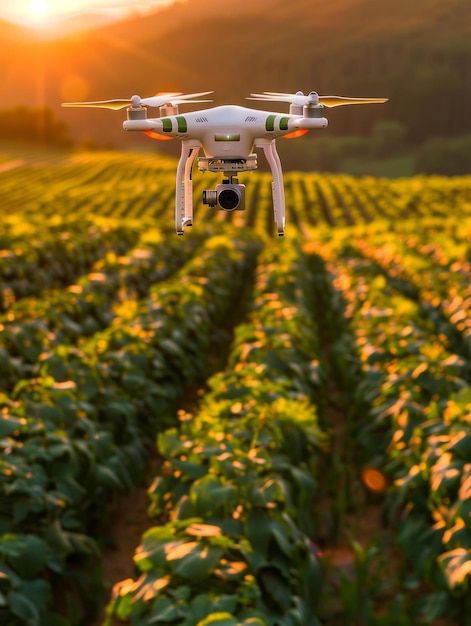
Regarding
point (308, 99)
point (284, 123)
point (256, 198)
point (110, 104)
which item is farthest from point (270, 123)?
point (256, 198)

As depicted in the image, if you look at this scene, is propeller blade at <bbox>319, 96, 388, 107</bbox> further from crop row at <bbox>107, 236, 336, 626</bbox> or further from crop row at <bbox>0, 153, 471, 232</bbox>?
crop row at <bbox>0, 153, 471, 232</bbox>

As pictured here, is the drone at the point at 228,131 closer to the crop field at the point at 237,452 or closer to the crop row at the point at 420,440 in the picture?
the crop field at the point at 237,452

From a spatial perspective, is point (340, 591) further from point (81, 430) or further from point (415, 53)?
point (415, 53)

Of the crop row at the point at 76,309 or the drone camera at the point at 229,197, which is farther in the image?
the crop row at the point at 76,309

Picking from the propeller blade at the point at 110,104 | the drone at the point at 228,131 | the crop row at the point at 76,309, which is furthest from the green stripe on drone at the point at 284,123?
the crop row at the point at 76,309

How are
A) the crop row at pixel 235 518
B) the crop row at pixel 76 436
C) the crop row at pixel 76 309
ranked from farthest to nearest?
1. the crop row at pixel 76 309
2. the crop row at pixel 76 436
3. the crop row at pixel 235 518

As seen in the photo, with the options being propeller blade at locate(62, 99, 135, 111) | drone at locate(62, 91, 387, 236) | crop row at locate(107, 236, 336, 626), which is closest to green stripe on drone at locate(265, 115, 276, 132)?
drone at locate(62, 91, 387, 236)
